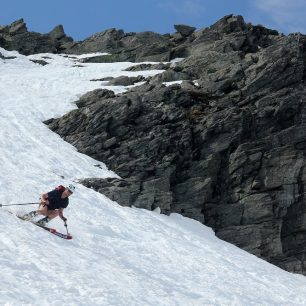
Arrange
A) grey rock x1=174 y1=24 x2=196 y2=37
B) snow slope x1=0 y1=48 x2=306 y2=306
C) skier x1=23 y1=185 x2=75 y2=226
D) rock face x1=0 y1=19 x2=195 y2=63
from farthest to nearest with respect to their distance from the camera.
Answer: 1. grey rock x1=174 y1=24 x2=196 y2=37
2. rock face x1=0 y1=19 x2=195 y2=63
3. skier x1=23 y1=185 x2=75 y2=226
4. snow slope x1=0 y1=48 x2=306 y2=306

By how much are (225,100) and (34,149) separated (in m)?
Result: 15.0

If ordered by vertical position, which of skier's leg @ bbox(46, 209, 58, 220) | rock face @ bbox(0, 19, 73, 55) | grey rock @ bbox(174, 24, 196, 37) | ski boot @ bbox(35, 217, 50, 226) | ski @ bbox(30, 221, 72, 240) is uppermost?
grey rock @ bbox(174, 24, 196, 37)

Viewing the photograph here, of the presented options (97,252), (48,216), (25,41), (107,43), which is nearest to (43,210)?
(48,216)

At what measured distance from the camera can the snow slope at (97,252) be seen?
1343 cm

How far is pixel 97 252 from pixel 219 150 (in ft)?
56.6

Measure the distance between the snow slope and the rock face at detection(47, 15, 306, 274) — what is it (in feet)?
4.72

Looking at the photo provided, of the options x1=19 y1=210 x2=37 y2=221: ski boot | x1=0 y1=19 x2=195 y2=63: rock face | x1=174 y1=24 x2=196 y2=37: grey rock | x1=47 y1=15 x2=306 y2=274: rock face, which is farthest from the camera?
x1=174 y1=24 x2=196 y2=37: grey rock

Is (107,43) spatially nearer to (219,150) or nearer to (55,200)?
(219,150)

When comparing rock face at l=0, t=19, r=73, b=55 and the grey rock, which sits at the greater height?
the grey rock

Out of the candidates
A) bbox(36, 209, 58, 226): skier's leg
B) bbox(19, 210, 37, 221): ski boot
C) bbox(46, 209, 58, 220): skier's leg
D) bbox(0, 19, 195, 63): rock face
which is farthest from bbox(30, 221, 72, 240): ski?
bbox(0, 19, 195, 63): rock face

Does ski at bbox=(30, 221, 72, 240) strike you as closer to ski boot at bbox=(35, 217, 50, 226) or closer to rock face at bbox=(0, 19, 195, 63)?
ski boot at bbox=(35, 217, 50, 226)

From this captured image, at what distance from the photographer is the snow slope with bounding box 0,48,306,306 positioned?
13430mm

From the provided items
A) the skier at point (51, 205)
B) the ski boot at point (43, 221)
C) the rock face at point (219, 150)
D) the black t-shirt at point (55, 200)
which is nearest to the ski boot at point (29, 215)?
the skier at point (51, 205)

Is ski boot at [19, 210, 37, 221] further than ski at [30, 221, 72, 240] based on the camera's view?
Yes
